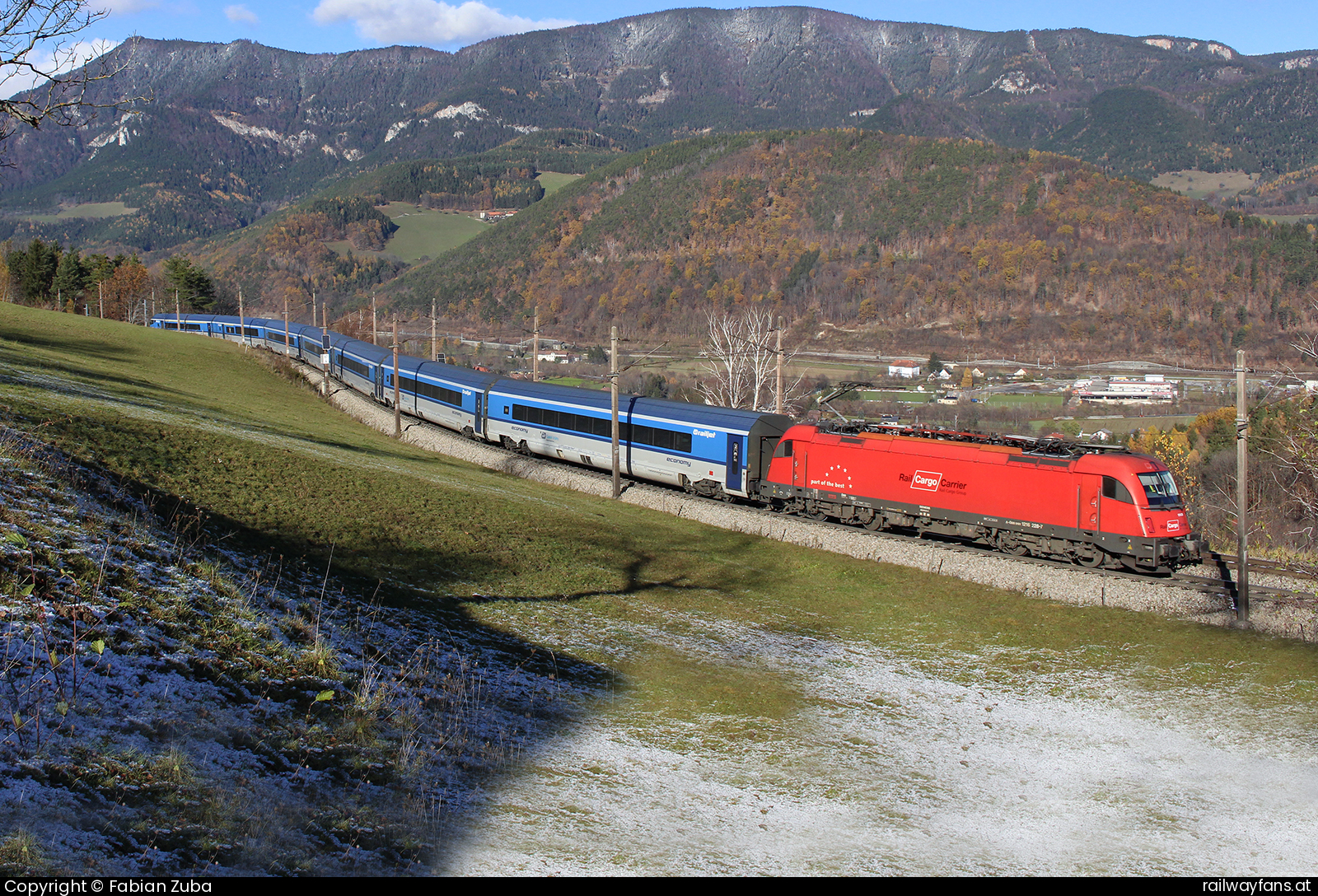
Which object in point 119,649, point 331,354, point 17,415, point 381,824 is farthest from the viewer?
point 331,354

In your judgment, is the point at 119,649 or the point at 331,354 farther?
the point at 331,354

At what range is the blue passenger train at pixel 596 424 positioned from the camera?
102 ft

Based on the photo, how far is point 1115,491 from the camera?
855 inches

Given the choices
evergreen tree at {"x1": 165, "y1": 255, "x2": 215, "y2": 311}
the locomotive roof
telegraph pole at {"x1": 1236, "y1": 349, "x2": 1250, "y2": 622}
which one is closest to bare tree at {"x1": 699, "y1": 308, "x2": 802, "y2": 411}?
the locomotive roof

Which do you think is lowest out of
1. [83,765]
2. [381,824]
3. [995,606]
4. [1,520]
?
[995,606]

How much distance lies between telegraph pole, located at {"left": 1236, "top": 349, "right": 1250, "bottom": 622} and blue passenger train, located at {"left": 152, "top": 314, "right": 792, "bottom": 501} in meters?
14.4

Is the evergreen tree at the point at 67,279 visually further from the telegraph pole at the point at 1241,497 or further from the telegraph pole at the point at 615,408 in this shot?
the telegraph pole at the point at 1241,497

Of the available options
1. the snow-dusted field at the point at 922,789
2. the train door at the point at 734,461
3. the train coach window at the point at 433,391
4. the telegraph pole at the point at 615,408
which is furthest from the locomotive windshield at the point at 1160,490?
the train coach window at the point at 433,391

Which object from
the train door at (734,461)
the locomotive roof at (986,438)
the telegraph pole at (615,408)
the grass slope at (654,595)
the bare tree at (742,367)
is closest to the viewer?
the grass slope at (654,595)

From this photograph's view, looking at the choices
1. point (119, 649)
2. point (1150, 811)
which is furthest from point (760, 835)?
point (119, 649)

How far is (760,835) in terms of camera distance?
955 cm

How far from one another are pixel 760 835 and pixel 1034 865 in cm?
293

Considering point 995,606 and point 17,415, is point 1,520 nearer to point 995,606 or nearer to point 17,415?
point 17,415

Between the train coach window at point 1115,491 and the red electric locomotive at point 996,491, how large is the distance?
21 mm
